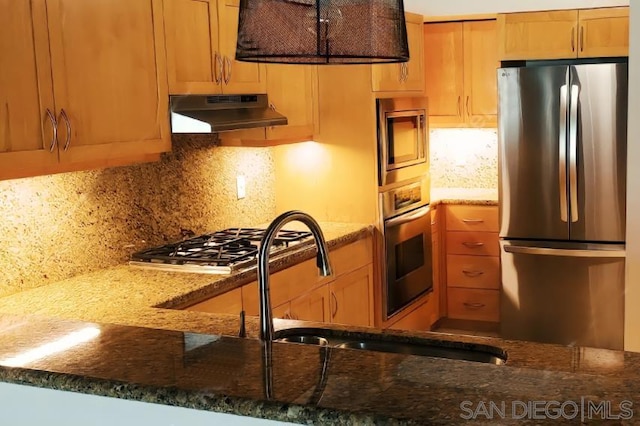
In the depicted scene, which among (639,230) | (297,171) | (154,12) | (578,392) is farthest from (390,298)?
(578,392)

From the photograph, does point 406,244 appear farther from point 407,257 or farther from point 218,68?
point 218,68

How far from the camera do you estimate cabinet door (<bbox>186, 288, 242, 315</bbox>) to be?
10.4ft

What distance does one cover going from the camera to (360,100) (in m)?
4.56

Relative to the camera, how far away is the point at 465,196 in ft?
18.8

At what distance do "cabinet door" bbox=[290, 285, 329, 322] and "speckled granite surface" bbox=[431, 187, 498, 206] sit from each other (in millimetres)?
1678

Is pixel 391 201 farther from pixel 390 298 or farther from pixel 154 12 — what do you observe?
pixel 154 12

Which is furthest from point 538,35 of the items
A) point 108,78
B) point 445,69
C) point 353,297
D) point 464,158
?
point 108,78

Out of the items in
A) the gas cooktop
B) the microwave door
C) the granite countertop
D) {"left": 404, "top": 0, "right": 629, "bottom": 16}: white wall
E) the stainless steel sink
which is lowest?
the gas cooktop

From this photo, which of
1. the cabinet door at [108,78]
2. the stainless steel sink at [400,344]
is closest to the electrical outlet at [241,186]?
the cabinet door at [108,78]

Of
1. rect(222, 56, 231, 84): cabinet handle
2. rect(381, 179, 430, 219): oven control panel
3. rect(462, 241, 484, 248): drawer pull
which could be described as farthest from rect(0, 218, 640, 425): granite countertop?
rect(462, 241, 484, 248): drawer pull

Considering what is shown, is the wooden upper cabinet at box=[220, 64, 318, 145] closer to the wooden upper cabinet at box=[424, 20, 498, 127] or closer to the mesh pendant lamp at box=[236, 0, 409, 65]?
the wooden upper cabinet at box=[424, 20, 498, 127]

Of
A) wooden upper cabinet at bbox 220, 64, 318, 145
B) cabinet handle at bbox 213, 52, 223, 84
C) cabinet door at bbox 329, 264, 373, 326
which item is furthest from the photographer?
cabinet door at bbox 329, 264, 373, 326

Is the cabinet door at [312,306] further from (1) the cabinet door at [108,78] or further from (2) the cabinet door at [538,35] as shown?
(2) the cabinet door at [538,35]

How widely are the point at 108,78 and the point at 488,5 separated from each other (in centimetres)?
309
